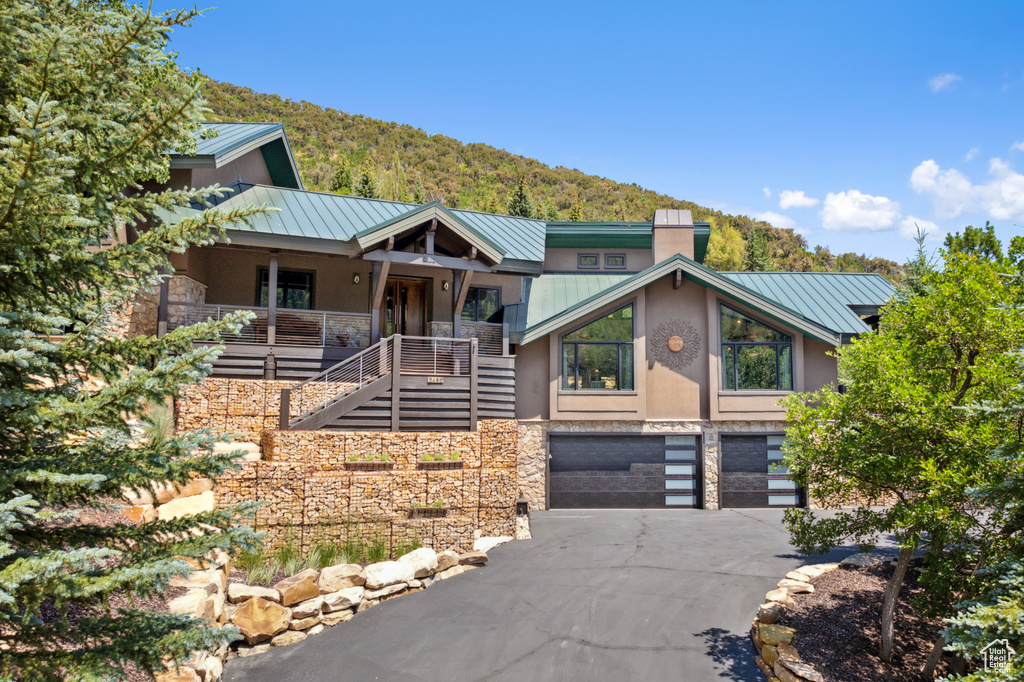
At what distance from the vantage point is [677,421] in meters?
18.2

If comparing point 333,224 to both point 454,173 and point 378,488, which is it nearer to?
point 378,488

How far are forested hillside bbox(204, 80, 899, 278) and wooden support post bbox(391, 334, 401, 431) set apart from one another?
36.1 metres

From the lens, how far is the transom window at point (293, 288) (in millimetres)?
18734

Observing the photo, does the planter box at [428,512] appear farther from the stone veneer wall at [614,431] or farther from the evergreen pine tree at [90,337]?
the evergreen pine tree at [90,337]

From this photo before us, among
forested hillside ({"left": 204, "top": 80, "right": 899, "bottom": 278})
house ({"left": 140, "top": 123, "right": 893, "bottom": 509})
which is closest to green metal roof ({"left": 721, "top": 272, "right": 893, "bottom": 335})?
house ({"left": 140, "top": 123, "right": 893, "bottom": 509})

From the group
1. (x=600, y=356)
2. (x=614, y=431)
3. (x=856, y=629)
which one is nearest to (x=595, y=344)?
(x=600, y=356)

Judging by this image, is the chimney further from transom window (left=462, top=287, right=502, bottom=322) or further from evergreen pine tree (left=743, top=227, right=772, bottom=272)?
evergreen pine tree (left=743, top=227, right=772, bottom=272)

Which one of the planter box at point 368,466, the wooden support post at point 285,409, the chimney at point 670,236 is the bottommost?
the planter box at point 368,466

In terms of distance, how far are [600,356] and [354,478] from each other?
8.03m

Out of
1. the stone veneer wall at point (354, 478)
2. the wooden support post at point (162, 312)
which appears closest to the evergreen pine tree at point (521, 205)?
the wooden support post at point (162, 312)

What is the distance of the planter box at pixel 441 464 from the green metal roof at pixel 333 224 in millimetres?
5920

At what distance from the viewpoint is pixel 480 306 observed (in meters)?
20.2

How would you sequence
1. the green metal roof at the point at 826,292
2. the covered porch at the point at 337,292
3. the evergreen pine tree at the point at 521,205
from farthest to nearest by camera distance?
the evergreen pine tree at the point at 521,205 < the green metal roof at the point at 826,292 < the covered porch at the point at 337,292

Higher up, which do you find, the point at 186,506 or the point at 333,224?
the point at 333,224
